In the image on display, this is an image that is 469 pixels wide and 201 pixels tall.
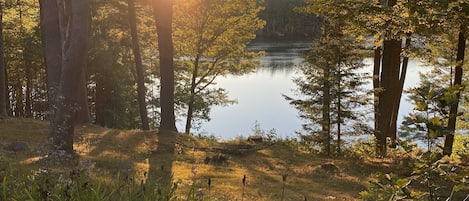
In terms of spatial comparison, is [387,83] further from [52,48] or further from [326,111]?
[52,48]

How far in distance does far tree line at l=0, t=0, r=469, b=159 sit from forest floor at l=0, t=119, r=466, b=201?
32.3 inches

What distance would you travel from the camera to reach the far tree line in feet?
27.3

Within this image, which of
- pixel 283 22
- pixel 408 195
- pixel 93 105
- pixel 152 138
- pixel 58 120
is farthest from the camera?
pixel 283 22

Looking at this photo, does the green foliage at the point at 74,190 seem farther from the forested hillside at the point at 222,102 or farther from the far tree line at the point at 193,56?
Answer: the far tree line at the point at 193,56

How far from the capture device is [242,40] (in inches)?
800

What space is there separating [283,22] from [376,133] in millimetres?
56439

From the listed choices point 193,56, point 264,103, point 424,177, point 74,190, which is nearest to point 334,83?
point 193,56

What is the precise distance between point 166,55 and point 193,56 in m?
6.99

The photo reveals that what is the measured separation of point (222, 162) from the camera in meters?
10.7

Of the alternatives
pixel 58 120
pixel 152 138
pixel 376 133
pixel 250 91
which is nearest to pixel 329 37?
pixel 376 133

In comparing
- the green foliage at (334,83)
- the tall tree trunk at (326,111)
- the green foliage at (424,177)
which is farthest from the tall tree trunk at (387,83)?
the green foliage at (424,177)

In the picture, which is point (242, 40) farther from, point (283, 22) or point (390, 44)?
point (283, 22)

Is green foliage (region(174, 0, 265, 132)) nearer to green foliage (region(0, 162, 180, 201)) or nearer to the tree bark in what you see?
the tree bark

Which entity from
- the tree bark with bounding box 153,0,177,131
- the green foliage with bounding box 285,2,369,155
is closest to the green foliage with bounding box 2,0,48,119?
the tree bark with bounding box 153,0,177,131
